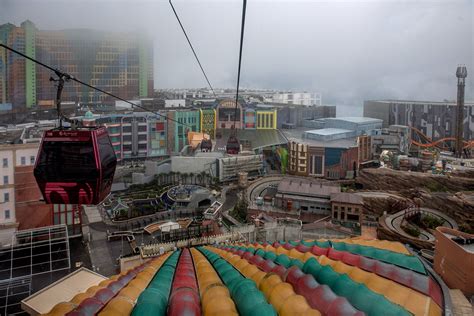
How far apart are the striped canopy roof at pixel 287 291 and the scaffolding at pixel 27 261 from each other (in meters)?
1.86

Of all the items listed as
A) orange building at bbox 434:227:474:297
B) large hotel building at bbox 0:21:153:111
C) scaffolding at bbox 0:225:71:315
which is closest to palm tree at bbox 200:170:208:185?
scaffolding at bbox 0:225:71:315

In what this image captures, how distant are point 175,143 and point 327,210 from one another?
6360mm

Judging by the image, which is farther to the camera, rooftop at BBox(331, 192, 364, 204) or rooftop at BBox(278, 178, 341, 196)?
rooftop at BBox(278, 178, 341, 196)

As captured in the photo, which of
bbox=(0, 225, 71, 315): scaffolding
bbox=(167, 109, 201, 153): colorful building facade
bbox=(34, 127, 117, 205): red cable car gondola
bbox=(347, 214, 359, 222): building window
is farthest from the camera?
bbox=(167, 109, 201, 153): colorful building facade

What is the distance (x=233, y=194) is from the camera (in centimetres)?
902

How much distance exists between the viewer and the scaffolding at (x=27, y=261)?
3.29 metres

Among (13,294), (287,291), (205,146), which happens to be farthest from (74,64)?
(287,291)

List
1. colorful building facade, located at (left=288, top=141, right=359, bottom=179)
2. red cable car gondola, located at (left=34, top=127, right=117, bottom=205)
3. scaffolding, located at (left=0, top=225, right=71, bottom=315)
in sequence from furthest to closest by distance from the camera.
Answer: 1. colorful building facade, located at (left=288, top=141, right=359, bottom=179)
2. scaffolding, located at (left=0, top=225, right=71, bottom=315)
3. red cable car gondola, located at (left=34, top=127, right=117, bottom=205)

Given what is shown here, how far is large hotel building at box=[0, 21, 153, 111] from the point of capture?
11.9 m

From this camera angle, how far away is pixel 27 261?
3857 millimetres

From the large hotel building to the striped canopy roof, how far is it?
464 inches

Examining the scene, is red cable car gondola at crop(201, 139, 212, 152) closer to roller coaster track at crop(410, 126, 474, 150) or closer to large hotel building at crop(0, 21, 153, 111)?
large hotel building at crop(0, 21, 153, 111)

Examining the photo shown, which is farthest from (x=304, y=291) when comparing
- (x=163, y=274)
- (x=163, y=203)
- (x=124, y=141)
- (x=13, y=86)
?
(x=13, y=86)

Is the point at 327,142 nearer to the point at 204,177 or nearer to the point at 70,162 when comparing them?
the point at 204,177
